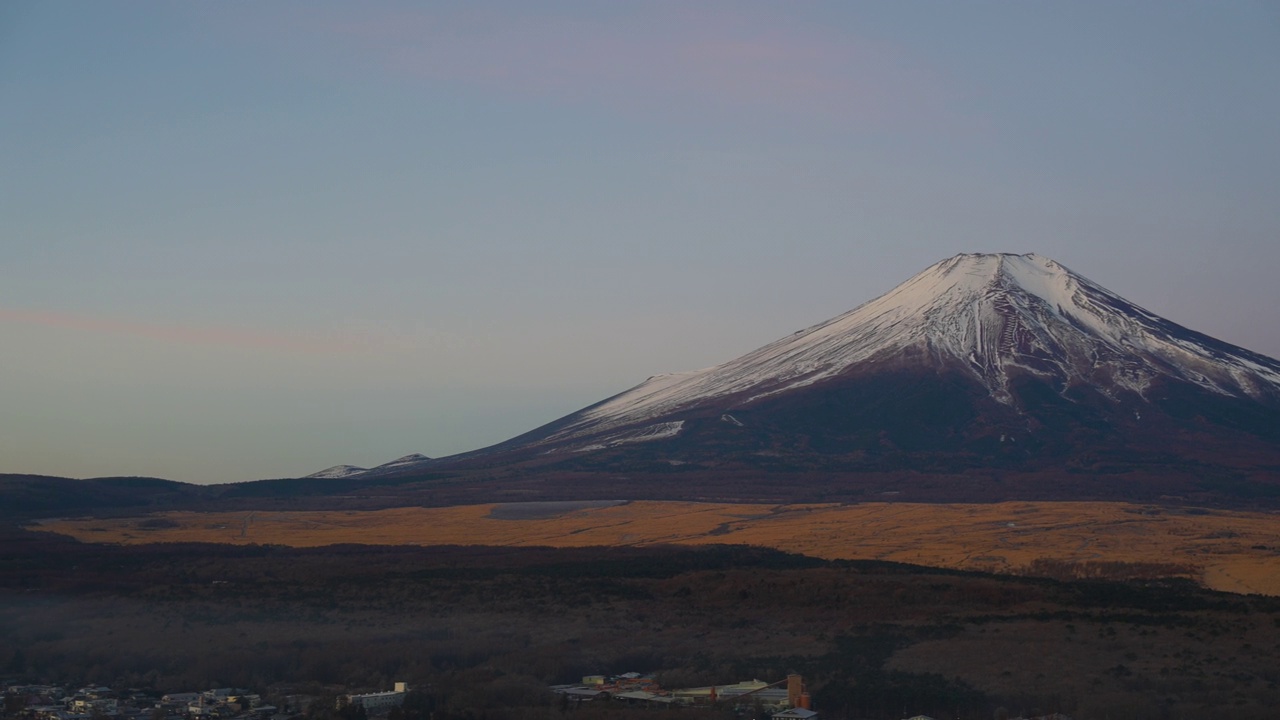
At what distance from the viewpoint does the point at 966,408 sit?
472 feet

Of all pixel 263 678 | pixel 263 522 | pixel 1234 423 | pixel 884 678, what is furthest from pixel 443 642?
pixel 1234 423

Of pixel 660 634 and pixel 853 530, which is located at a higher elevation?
pixel 853 530

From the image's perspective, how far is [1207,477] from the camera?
116 metres

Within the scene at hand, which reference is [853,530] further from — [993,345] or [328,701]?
[993,345]

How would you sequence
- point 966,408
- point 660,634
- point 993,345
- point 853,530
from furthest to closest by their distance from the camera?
point 993,345, point 966,408, point 853,530, point 660,634

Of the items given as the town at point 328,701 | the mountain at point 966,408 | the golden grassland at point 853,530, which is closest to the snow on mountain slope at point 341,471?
the mountain at point 966,408

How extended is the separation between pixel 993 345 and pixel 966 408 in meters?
17.8

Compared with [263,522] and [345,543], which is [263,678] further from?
[263,522]

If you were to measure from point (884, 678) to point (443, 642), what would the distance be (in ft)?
51.4

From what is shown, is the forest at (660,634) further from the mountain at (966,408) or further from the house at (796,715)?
the mountain at (966,408)

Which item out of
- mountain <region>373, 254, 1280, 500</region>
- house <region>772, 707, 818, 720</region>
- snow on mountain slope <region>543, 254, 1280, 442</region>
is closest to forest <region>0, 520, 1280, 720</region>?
house <region>772, 707, 818, 720</region>

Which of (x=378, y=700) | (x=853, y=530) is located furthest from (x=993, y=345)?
(x=378, y=700)

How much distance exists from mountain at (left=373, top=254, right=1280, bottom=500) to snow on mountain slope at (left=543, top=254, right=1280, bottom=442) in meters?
0.32

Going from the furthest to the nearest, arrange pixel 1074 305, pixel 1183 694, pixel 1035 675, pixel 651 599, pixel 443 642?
1. pixel 1074 305
2. pixel 651 599
3. pixel 443 642
4. pixel 1035 675
5. pixel 1183 694
